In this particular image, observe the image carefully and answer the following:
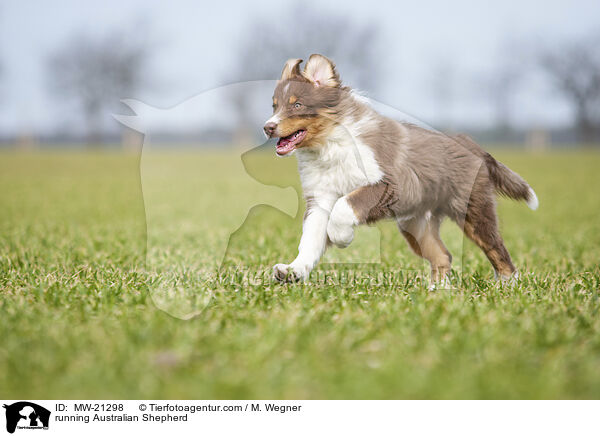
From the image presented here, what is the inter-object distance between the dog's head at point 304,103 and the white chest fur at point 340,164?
3.1 inches

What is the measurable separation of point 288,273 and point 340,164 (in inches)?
27.7

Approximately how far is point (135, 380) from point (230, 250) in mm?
3264

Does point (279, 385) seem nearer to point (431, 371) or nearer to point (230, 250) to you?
point (431, 371)

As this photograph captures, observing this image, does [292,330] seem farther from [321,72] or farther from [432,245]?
[432,245]

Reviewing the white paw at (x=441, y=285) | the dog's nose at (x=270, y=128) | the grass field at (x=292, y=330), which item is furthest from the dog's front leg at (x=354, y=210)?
the white paw at (x=441, y=285)

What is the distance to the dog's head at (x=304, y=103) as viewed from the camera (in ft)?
11.0

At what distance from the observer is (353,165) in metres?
3.50

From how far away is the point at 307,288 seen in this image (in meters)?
3.78

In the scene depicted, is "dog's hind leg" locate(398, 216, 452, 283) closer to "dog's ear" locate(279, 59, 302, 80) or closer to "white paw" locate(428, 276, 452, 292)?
"white paw" locate(428, 276, 452, 292)

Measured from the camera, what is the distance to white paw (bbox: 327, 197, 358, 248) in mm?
3344

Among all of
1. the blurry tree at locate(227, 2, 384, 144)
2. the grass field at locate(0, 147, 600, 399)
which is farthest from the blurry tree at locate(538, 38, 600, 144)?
the grass field at locate(0, 147, 600, 399)
